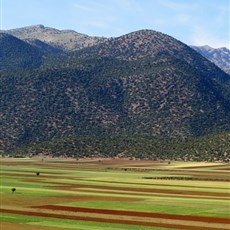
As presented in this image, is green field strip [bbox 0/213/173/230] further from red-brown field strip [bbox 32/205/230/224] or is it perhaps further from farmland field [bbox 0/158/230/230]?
red-brown field strip [bbox 32/205/230/224]

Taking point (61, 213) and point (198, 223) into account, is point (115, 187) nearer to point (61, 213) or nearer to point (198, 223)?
point (61, 213)

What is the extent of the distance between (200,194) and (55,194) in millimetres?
21444

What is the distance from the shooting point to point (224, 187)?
110m

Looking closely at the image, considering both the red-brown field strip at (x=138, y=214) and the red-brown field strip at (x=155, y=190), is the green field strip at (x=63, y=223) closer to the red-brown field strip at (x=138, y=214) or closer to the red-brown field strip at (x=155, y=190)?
the red-brown field strip at (x=138, y=214)

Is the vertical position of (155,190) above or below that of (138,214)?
below

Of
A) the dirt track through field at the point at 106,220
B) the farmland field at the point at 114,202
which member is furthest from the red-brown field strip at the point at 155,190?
the dirt track through field at the point at 106,220

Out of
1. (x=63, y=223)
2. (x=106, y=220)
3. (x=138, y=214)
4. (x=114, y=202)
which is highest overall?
(x=138, y=214)

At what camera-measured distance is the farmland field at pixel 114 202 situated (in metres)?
65.3

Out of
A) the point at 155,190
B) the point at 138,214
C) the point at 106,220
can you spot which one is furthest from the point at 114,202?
the point at 155,190

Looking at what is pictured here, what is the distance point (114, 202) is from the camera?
84.4 m

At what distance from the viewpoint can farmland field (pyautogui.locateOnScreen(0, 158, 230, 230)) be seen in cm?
6531

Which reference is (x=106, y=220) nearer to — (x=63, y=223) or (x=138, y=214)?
(x=63, y=223)

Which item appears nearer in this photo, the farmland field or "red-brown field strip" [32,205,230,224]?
the farmland field

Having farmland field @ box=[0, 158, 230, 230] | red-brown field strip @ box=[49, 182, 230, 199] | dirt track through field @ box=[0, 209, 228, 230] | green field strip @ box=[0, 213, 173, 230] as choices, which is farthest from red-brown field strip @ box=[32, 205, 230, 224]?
red-brown field strip @ box=[49, 182, 230, 199]
